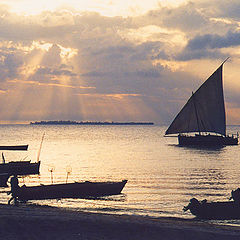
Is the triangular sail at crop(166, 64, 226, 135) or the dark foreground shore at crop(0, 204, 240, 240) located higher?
the triangular sail at crop(166, 64, 226, 135)

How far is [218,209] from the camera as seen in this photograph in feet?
88.3

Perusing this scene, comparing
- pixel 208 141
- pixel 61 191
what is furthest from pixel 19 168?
pixel 208 141

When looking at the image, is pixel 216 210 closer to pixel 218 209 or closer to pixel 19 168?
pixel 218 209

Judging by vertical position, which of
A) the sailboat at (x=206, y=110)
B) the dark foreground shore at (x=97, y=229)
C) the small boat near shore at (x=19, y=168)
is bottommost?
the small boat near shore at (x=19, y=168)

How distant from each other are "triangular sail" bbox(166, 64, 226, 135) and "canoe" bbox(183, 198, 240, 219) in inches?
3105

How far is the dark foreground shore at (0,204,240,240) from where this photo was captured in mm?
16344

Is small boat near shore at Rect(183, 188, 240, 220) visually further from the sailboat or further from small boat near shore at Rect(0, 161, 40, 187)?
the sailboat

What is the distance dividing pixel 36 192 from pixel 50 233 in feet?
63.8

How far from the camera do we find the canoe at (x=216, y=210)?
26641mm

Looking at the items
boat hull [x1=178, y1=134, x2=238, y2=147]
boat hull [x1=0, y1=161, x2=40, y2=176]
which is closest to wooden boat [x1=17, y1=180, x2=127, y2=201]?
boat hull [x1=0, y1=161, x2=40, y2=176]

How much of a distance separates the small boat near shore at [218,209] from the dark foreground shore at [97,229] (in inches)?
324

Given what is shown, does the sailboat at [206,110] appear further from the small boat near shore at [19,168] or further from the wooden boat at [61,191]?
the wooden boat at [61,191]

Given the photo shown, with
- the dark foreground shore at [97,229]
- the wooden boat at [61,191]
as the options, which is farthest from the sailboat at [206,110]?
the dark foreground shore at [97,229]

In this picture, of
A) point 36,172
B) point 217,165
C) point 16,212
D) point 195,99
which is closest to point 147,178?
point 36,172
